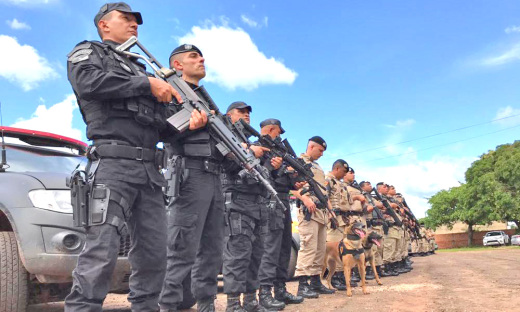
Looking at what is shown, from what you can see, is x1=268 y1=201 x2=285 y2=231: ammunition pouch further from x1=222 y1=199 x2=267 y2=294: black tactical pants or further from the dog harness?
the dog harness

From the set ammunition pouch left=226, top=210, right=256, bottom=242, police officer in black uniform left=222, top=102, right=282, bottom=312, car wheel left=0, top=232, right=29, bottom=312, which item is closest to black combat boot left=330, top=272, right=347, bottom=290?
police officer in black uniform left=222, top=102, right=282, bottom=312

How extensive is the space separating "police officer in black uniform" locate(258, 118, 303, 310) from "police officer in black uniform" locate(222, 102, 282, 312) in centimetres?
38

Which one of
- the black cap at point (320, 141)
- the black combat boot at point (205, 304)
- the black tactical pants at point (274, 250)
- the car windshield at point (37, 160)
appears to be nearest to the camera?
the black combat boot at point (205, 304)

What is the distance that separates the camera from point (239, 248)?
4621 mm

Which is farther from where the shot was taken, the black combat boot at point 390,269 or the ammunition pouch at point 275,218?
the black combat boot at point 390,269

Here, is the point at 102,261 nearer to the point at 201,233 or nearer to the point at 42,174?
the point at 201,233

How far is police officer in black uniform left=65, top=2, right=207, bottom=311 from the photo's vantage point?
261 cm

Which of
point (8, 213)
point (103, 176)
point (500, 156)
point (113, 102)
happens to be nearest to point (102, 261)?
point (103, 176)

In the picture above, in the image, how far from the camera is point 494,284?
7465 millimetres

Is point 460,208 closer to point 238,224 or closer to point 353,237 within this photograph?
point 353,237

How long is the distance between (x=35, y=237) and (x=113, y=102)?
1.51 metres

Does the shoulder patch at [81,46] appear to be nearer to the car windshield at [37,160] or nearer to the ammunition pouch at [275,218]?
the car windshield at [37,160]

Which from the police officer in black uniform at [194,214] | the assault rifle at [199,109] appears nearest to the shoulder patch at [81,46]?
the assault rifle at [199,109]

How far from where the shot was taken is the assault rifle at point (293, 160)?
564 centimetres
